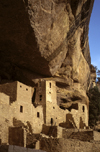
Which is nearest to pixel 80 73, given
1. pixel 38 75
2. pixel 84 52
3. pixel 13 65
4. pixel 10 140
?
pixel 84 52

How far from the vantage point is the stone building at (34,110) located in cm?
2518

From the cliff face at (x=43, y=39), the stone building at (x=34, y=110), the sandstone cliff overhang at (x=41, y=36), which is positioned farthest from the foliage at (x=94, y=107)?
the stone building at (x=34, y=110)

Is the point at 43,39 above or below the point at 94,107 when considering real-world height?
above

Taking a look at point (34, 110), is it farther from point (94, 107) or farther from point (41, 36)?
point (94, 107)

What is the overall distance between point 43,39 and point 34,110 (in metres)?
7.65

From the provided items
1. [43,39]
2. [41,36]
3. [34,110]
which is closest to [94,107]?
[34,110]

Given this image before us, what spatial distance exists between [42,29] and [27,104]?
7901 mm

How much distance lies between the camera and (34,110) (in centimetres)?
2994

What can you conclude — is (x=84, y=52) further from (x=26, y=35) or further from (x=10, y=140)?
(x=10, y=140)

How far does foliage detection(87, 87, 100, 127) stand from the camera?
136 ft

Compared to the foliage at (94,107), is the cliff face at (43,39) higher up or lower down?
higher up

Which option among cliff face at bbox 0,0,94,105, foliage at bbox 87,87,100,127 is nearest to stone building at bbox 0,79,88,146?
cliff face at bbox 0,0,94,105

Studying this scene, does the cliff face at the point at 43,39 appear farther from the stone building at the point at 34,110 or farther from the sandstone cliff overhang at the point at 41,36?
the stone building at the point at 34,110

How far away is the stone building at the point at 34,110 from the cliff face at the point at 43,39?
271cm
